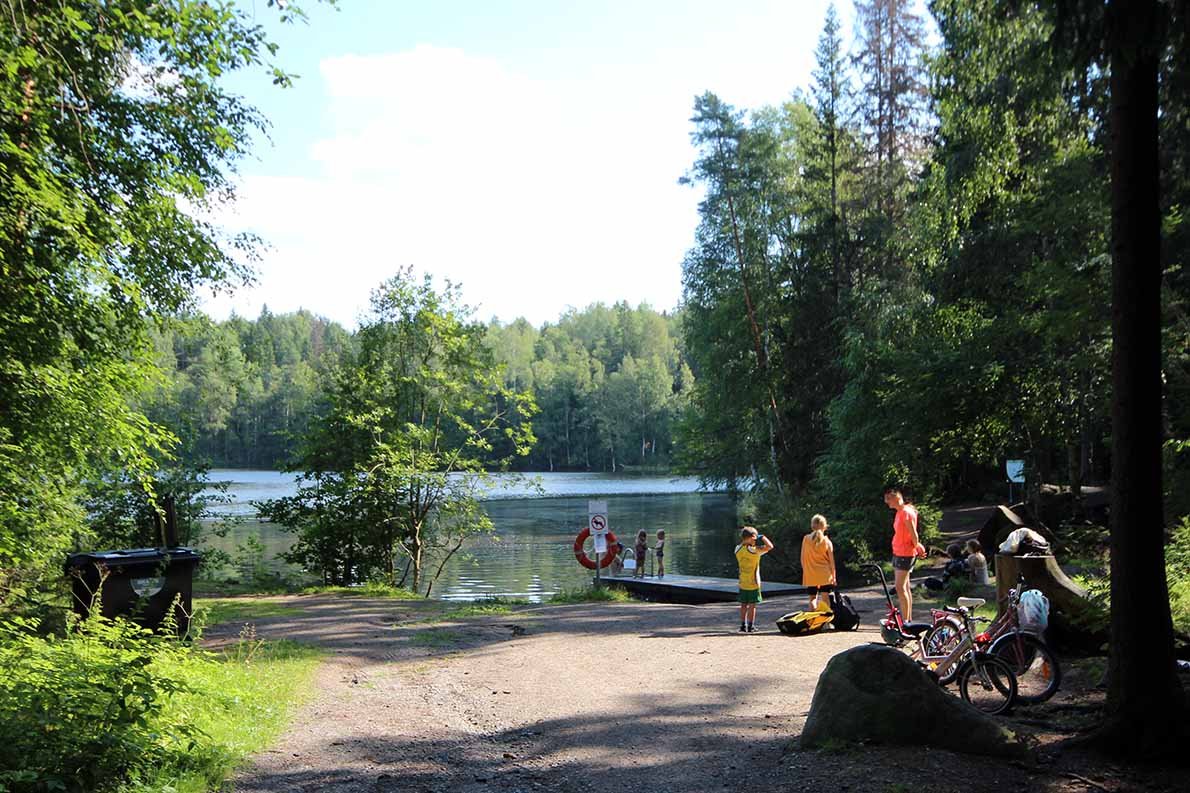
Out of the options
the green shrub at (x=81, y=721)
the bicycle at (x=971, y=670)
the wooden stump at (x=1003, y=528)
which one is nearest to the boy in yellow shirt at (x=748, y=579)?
the bicycle at (x=971, y=670)

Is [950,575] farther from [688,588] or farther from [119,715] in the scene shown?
[119,715]

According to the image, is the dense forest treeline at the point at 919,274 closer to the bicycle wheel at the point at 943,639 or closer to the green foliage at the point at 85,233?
the bicycle wheel at the point at 943,639

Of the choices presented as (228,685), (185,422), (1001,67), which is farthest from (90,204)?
Result: (1001,67)

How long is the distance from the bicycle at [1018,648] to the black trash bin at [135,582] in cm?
699

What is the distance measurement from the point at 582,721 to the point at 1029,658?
3.49 meters

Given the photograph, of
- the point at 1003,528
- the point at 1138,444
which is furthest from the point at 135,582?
the point at 1003,528

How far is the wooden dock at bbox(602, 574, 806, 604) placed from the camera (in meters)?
19.5

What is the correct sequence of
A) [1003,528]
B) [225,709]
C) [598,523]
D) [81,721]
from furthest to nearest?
[1003,528], [598,523], [225,709], [81,721]

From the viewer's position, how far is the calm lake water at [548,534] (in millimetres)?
26344

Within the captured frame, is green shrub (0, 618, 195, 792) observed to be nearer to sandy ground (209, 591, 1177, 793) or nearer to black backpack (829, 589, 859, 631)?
sandy ground (209, 591, 1177, 793)

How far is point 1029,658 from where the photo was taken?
7.38 meters

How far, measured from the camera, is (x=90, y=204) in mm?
10008

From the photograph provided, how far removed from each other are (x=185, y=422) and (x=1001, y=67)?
48.8 feet

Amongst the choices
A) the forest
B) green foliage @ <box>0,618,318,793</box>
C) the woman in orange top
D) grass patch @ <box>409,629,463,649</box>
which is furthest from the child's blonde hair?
green foliage @ <box>0,618,318,793</box>
